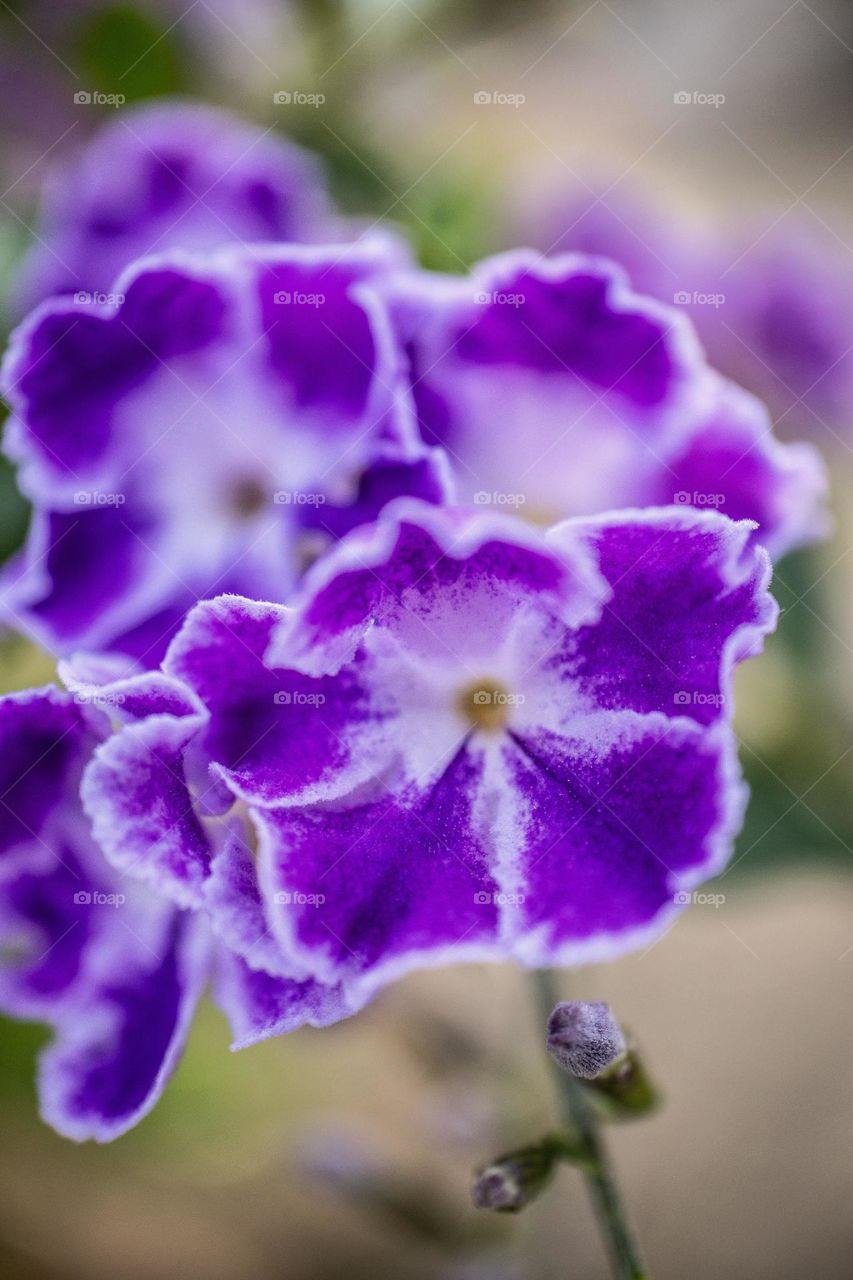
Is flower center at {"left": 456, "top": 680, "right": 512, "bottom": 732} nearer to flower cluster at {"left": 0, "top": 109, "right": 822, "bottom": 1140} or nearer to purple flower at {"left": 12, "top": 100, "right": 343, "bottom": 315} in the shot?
flower cluster at {"left": 0, "top": 109, "right": 822, "bottom": 1140}

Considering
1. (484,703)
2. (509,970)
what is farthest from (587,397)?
(509,970)

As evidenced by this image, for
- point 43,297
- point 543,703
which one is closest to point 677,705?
point 543,703

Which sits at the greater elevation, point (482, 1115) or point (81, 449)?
point (81, 449)

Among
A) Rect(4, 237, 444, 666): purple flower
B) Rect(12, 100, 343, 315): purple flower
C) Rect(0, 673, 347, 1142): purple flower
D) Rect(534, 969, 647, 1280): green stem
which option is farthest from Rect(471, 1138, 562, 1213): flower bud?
Rect(12, 100, 343, 315): purple flower

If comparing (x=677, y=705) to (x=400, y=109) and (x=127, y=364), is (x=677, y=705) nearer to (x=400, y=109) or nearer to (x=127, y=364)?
(x=127, y=364)

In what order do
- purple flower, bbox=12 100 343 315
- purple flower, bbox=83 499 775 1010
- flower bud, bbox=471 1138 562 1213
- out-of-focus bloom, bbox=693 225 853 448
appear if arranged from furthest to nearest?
1. out-of-focus bloom, bbox=693 225 853 448
2. purple flower, bbox=12 100 343 315
3. flower bud, bbox=471 1138 562 1213
4. purple flower, bbox=83 499 775 1010

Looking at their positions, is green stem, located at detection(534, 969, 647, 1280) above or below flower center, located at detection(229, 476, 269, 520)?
below
